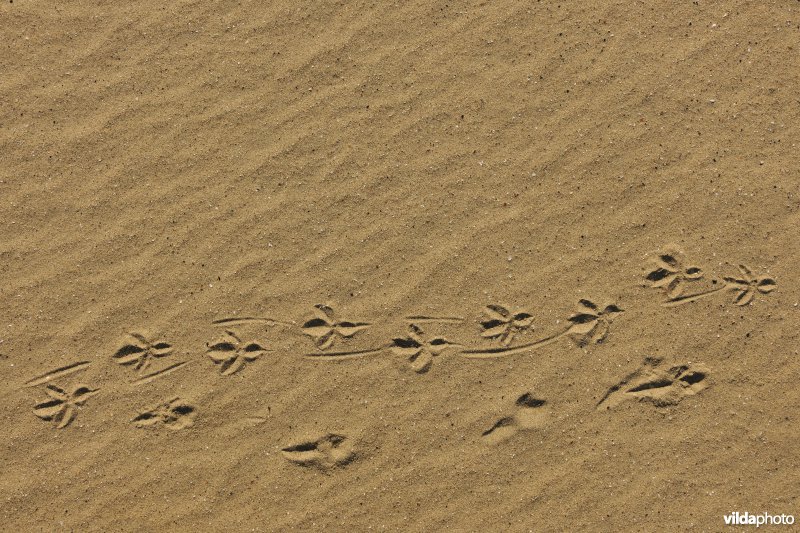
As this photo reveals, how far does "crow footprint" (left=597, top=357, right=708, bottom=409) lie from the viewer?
302cm

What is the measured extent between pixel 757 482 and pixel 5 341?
13.3 feet

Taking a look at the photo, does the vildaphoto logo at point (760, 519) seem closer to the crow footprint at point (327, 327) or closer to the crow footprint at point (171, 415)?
the crow footprint at point (327, 327)

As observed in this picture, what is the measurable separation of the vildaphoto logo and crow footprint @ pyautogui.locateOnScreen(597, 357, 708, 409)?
2.27ft

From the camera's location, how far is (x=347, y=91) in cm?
306

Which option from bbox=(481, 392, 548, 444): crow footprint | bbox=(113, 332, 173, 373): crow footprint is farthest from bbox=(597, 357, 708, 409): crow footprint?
bbox=(113, 332, 173, 373): crow footprint

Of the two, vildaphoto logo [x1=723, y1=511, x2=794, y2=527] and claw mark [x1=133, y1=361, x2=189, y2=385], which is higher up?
claw mark [x1=133, y1=361, x2=189, y2=385]

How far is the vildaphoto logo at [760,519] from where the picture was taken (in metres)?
3.01

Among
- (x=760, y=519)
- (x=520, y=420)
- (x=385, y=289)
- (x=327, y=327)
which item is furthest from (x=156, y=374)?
(x=760, y=519)

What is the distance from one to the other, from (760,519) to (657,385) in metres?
0.89

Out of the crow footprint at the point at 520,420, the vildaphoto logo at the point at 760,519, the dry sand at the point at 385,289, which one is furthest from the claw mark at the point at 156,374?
the vildaphoto logo at the point at 760,519

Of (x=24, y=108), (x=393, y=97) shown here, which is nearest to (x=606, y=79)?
(x=393, y=97)

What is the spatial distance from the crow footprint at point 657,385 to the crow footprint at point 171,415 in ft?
7.15

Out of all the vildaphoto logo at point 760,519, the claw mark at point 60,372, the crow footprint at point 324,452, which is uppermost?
the claw mark at point 60,372

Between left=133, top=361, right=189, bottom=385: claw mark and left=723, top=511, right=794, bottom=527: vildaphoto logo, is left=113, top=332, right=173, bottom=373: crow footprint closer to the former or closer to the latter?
left=133, top=361, right=189, bottom=385: claw mark
